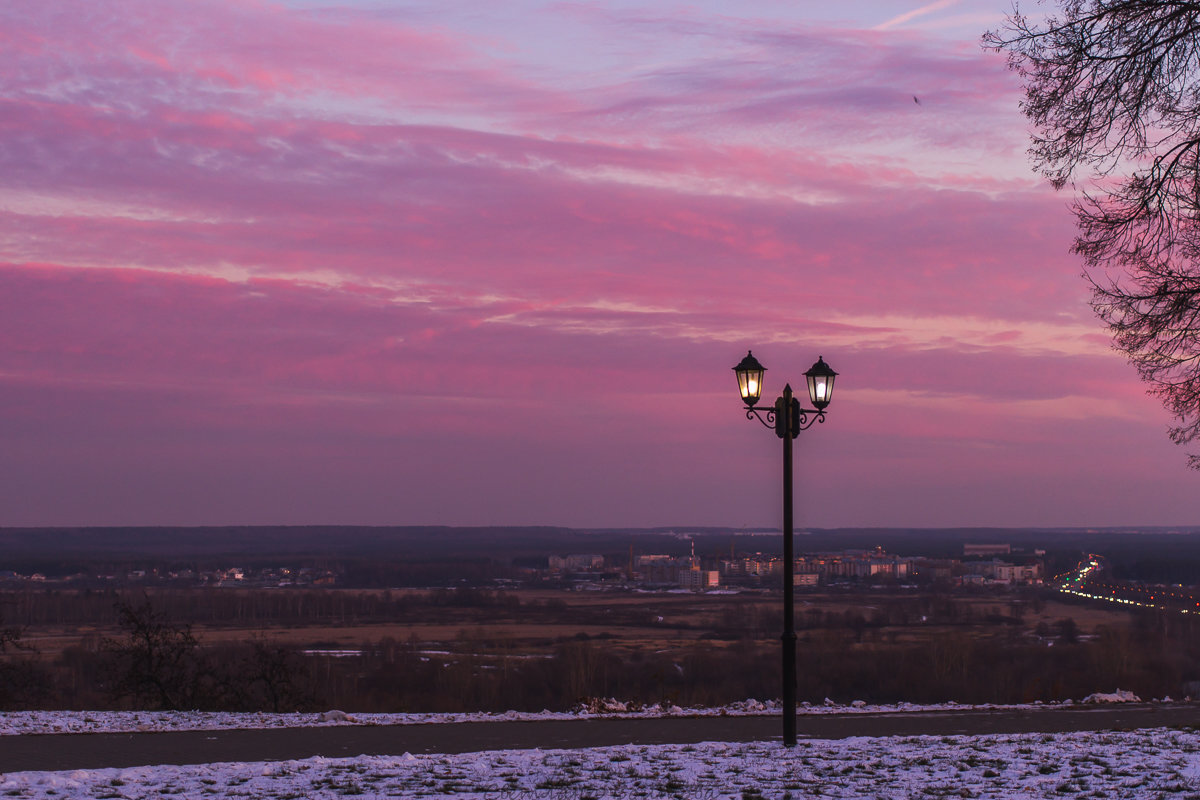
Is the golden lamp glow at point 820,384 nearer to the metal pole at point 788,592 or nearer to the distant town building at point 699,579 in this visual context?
the metal pole at point 788,592

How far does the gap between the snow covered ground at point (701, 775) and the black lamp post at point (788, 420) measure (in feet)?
2.95

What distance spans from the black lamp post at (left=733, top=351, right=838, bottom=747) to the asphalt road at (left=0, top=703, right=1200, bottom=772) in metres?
1.12

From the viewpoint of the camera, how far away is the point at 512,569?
189625mm

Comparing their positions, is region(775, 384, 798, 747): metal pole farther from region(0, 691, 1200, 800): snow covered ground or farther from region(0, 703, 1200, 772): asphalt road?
region(0, 703, 1200, 772): asphalt road

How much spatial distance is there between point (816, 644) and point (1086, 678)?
23.0m

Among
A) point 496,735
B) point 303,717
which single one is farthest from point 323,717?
point 496,735

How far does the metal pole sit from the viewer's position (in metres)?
12.9

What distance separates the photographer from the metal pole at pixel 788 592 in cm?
1294

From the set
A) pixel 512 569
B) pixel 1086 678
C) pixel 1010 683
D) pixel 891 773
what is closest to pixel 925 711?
pixel 891 773

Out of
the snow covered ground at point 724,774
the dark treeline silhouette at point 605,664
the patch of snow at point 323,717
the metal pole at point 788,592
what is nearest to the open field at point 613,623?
the dark treeline silhouette at point 605,664

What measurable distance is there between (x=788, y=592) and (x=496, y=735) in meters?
4.15

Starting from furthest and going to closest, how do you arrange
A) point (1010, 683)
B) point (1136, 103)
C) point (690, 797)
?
point (1010, 683) < point (1136, 103) < point (690, 797)

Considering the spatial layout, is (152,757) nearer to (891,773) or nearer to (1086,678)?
(891,773)

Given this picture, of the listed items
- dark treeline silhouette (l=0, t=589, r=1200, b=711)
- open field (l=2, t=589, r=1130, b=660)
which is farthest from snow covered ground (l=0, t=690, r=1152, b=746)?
open field (l=2, t=589, r=1130, b=660)
